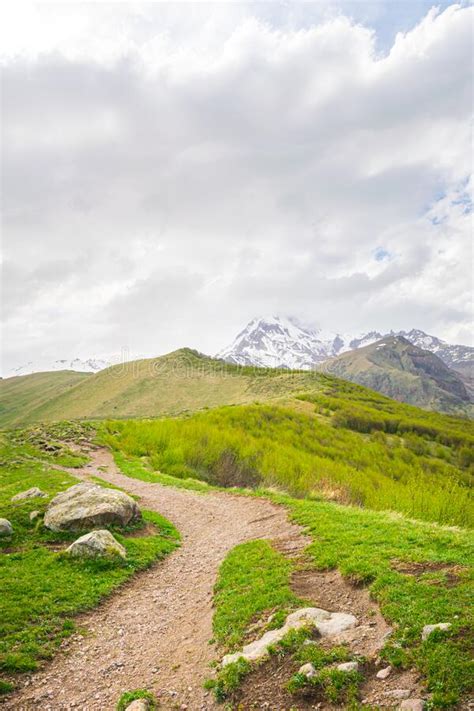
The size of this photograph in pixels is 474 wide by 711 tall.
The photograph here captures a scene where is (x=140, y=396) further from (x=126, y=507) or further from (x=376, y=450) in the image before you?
(x=126, y=507)

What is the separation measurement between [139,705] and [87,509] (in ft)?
26.5

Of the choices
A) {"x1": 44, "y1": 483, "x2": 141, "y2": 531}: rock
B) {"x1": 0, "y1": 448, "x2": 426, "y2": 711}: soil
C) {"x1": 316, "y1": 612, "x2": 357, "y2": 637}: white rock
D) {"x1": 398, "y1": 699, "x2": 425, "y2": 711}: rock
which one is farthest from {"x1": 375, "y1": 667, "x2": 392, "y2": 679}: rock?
{"x1": 44, "y1": 483, "x2": 141, "y2": 531}: rock

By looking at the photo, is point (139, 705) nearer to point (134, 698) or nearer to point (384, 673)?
point (134, 698)

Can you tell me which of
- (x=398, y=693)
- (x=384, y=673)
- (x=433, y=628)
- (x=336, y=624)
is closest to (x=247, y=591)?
(x=336, y=624)

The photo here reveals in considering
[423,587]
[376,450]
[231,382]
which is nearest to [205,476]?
[376,450]

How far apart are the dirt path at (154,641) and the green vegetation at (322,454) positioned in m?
6.87

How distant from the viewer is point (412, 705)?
4125 millimetres

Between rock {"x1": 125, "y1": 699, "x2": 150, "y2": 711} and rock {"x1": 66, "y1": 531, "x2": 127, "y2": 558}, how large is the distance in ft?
18.5

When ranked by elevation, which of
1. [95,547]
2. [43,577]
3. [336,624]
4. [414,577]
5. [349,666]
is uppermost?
[414,577]

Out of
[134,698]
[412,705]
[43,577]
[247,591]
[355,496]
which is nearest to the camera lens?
[412,705]

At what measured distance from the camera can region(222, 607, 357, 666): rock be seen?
19.5ft

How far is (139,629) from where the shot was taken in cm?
810

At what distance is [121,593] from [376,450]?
95.6 ft

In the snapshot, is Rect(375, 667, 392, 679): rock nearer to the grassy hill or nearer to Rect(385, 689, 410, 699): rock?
Rect(385, 689, 410, 699): rock
